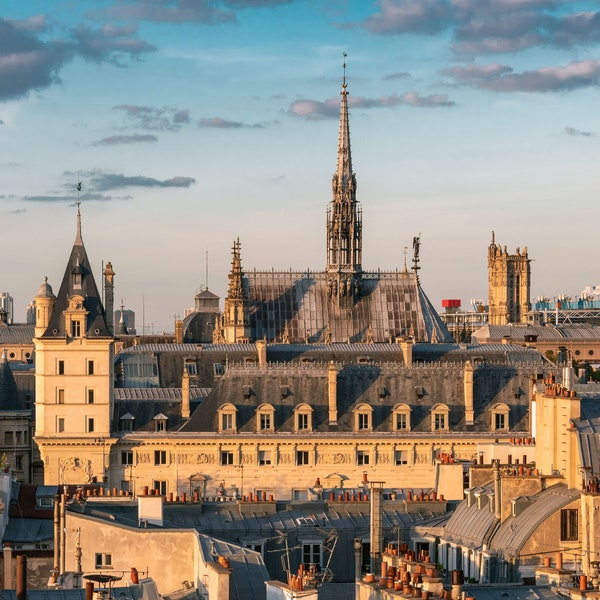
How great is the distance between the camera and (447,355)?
14575 cm

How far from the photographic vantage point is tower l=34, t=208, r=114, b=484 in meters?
131

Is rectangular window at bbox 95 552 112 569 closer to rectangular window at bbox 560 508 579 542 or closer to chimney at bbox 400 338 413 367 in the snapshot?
rectangular window at bbox 560 508 579 542

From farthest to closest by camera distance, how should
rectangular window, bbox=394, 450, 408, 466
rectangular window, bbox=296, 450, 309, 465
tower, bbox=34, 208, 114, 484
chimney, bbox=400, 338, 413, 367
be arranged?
chimney, bbox=400, 338, 413, 367, tower, bbox=34, 208, 114, 484, rectangular window, bbox=394, 450, 408, 466, rectangular window, bbox=296, 450, 309, 465

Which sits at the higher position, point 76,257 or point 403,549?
point 76,257

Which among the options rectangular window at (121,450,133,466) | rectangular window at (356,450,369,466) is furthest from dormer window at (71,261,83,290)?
rectangular window at (356,450,369,466)

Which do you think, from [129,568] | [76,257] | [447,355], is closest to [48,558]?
[129,568]

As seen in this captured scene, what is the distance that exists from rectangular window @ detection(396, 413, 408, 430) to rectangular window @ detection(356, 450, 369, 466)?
2.52 metres

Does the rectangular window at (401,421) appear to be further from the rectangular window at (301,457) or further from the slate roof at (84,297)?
the slate roof at (84,297)

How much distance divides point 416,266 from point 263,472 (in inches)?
2270

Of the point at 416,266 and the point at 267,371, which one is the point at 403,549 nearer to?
the point at 267,371

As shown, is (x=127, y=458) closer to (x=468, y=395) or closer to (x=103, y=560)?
(x=468, y=395)

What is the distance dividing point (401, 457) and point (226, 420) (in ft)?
33.1

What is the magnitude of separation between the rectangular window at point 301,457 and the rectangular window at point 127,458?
381 inches

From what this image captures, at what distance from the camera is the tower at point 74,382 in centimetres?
13112
